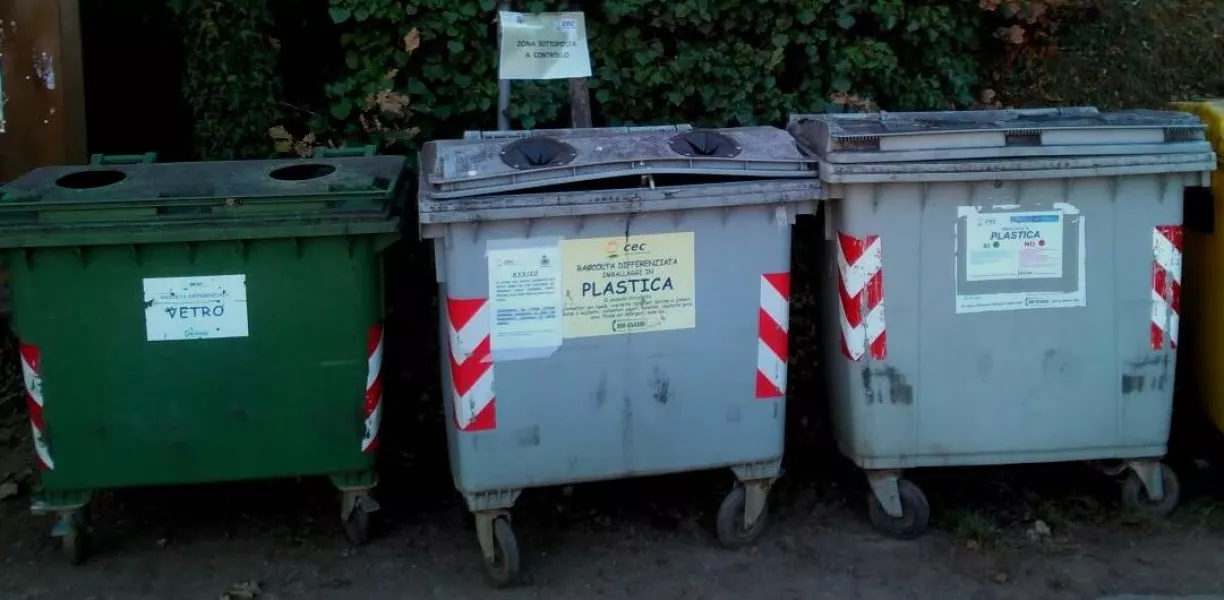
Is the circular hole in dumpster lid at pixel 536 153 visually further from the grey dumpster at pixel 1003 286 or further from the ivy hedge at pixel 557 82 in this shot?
the ivy hedge at pixel 557 82

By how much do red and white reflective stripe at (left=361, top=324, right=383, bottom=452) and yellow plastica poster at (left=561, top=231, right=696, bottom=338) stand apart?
710 mm

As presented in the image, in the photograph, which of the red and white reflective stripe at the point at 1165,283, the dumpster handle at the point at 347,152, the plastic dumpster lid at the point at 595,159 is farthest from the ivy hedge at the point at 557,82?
the red and white reflective stripe at the point at 1165,283

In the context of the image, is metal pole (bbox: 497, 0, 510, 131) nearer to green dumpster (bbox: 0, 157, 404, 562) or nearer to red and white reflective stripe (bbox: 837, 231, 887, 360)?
green dumpster (bbox: 0, 157, 404, 562)

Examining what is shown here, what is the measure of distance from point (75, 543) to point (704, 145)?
264 cm

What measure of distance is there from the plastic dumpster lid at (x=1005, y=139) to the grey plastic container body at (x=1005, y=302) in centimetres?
1

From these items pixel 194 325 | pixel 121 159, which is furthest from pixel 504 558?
pixel 121 159

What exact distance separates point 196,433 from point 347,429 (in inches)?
20.1

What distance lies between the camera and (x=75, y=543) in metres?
4.53

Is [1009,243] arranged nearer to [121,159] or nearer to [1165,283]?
[1165,283]

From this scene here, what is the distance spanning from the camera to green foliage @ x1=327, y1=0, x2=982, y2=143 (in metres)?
5.69

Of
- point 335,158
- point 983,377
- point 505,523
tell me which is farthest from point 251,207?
point 983,377

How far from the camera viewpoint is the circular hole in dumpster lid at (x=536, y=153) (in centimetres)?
425

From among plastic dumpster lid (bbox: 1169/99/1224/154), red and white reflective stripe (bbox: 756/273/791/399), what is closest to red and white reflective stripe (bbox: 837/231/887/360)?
red and white reflective stripe (bbox: 756/273/791/399)

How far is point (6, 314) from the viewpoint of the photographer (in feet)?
17.8
